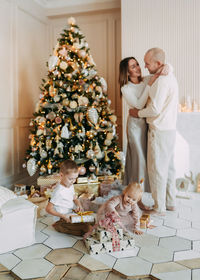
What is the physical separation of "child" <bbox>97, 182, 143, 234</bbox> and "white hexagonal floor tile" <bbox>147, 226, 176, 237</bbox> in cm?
14

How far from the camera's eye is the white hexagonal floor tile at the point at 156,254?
211 centimetres

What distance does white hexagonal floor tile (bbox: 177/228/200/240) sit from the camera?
2484 mm

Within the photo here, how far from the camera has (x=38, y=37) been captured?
4.97m

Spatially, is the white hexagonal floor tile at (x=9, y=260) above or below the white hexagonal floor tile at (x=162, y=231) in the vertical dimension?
below

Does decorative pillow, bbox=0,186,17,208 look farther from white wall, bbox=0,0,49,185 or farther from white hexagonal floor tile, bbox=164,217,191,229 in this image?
white wall, bbox=0,0,49,185

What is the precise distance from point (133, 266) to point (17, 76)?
11.1ft

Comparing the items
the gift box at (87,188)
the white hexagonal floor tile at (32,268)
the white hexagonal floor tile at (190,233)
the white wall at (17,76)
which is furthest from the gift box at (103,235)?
the white wall at (17,76)

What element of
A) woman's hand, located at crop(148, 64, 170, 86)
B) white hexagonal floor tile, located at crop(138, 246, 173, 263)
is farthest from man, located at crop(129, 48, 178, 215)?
white hexagonal floor tile, located at crop(138, 246, 173, 263)

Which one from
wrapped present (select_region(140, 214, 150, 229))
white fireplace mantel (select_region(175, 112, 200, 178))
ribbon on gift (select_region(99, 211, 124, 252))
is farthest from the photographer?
white fireplace mantel (select_region(175, 112, 200, 178))

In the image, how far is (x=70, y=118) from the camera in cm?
381

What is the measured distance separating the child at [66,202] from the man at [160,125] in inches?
36.2

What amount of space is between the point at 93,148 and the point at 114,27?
242 cm

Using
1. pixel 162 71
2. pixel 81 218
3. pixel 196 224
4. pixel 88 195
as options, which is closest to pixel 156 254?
pixel 81 218

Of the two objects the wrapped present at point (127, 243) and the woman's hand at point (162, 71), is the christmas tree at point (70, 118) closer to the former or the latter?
the woman's hand at point (162, 71)
